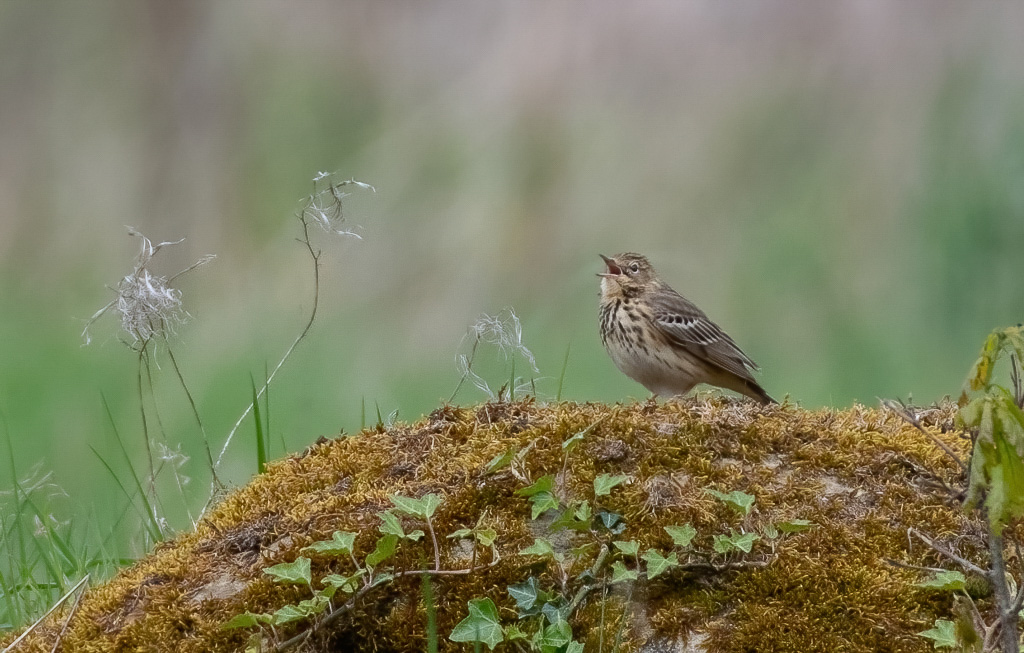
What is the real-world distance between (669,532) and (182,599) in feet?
4.33

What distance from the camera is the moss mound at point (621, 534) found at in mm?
2617

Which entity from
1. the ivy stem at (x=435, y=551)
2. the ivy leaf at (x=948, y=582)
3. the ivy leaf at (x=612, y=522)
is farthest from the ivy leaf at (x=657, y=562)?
the ivy leaf at (x=948, y=582)

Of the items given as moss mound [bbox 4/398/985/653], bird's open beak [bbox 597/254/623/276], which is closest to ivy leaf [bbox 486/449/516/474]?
moss mound [bbox 4/398/985/653]

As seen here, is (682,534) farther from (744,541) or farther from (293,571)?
(293,571)

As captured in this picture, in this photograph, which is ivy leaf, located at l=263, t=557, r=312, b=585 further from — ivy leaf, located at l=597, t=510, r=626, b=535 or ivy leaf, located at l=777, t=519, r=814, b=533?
ivy leaf, located at l=777, t=519, r=814, b=533

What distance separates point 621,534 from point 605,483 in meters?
0.15

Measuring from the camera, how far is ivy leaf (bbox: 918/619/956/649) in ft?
7.95

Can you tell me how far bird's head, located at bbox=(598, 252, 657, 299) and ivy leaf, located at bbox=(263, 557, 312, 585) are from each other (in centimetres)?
367

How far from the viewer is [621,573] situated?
260 cm

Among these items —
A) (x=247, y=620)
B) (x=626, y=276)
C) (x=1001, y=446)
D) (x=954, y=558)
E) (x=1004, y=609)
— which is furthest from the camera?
(x=626, y=276)

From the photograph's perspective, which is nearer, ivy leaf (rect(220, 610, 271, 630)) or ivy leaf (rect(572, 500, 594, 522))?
ivy leaf (rect(220, 610, 271, 630))

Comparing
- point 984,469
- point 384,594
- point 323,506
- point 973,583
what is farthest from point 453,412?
point 984,469

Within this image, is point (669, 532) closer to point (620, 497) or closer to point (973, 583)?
point (620, 497)

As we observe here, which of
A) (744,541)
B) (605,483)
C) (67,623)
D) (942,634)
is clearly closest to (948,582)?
(942,634)
